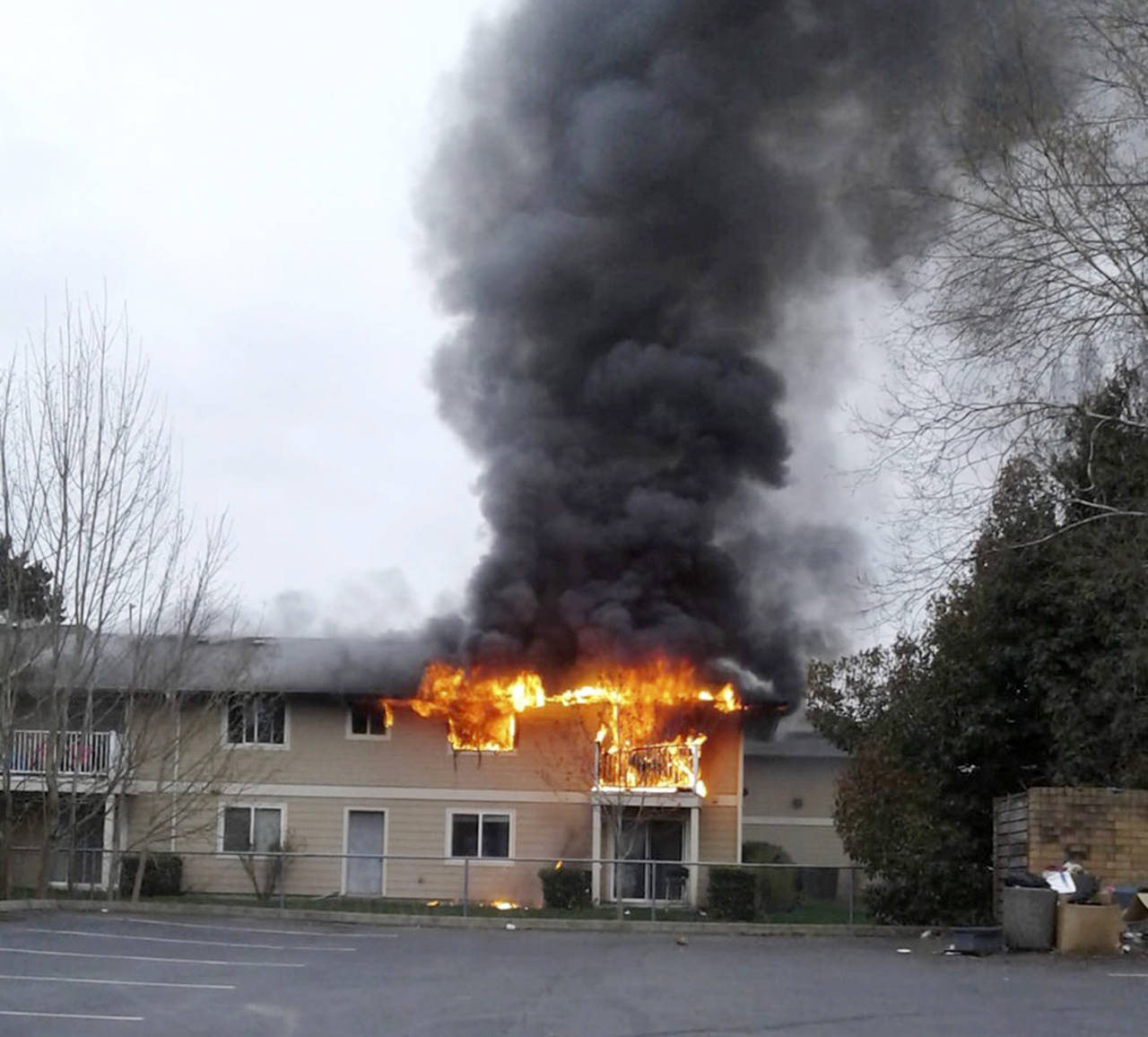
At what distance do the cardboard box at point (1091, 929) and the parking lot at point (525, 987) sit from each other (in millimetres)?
387

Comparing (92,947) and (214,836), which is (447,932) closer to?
(92,947)

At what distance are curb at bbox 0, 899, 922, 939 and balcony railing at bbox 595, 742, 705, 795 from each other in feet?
21.9

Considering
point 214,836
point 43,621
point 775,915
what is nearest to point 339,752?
point 214,836

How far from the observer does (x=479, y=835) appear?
32000 millimetres

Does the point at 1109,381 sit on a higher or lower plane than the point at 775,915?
higher

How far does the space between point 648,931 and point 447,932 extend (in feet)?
9.48

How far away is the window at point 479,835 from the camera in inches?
1254

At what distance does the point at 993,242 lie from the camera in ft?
59.3

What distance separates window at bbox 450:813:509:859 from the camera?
105 ft

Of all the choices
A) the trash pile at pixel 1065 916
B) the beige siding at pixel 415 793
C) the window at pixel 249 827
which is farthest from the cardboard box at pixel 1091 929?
the window at pixel 249 827

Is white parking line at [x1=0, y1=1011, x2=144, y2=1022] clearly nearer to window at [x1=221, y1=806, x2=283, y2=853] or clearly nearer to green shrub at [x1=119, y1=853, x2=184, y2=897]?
green shrub at [x1=119, y1=853, x2=184, y2=897]

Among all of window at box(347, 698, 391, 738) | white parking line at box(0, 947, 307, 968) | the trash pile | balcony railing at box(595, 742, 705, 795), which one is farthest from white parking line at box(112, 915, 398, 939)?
window at box(347, 698, 391, 738)

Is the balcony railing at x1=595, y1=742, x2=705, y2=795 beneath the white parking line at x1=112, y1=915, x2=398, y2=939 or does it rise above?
above

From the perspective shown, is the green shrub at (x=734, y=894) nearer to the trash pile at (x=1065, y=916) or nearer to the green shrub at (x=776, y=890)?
the green shrub at (x=776, y=890)
